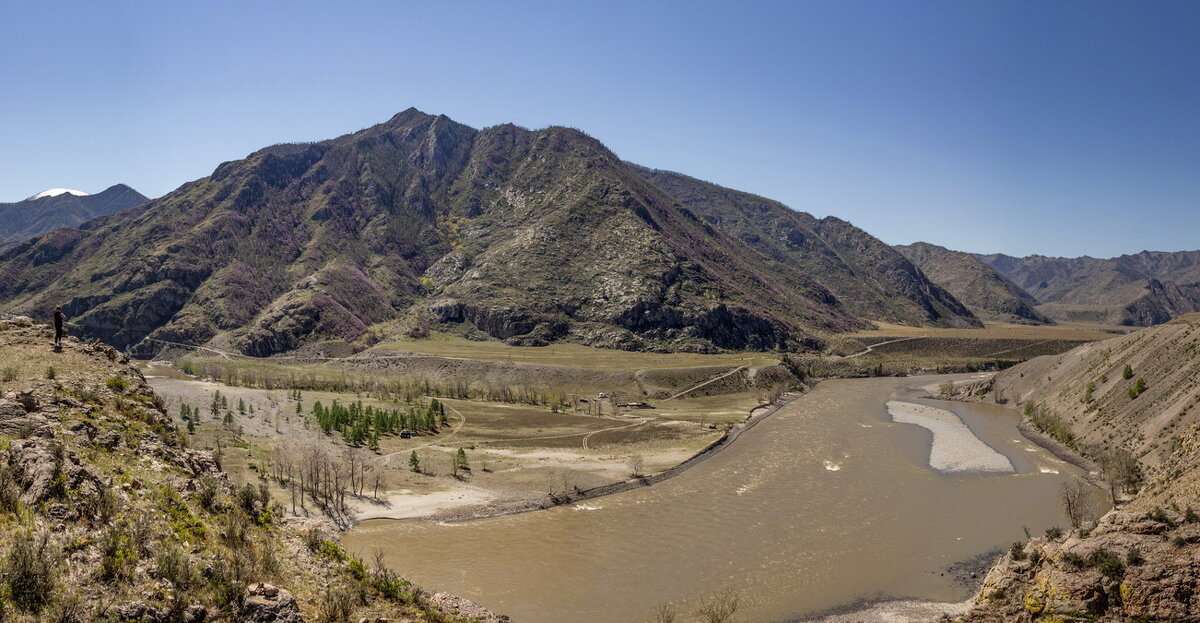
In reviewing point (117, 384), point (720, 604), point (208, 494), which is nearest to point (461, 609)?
point (208, 494)

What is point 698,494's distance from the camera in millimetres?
58656

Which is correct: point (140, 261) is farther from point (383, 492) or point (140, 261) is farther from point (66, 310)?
point (383, 492)

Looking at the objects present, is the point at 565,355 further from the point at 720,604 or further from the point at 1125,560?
the point at 1125,560

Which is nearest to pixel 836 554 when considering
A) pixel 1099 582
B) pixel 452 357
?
pixel 1099 582

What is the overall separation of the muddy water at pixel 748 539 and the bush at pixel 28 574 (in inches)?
1010

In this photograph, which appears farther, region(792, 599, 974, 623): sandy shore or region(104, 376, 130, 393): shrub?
region(792, 599, 974, 623): sandy shore

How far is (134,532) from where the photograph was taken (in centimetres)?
1524

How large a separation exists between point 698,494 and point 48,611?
5231 centimetres

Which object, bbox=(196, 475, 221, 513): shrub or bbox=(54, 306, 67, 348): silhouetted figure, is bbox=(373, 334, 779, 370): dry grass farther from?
bbox=(196, 475, 221, 513): shrub

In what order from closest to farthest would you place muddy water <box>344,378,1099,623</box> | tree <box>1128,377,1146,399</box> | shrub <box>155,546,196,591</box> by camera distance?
shrub <box>155,546,196,591</box> → muddy water <box>344,378,1099,623</box> → tree <box>1128,377,1146,399</box>

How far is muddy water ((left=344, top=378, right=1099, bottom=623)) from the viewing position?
3762cm

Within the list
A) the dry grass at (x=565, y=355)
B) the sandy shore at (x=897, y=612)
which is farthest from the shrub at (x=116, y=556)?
the dry grass at (x=565, y=355)

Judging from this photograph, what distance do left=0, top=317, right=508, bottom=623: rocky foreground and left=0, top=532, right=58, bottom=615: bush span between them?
0.02m

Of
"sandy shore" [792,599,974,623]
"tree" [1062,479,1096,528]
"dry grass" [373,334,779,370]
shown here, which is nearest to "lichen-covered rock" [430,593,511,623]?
"sandy shore" [792,599,974,623]
